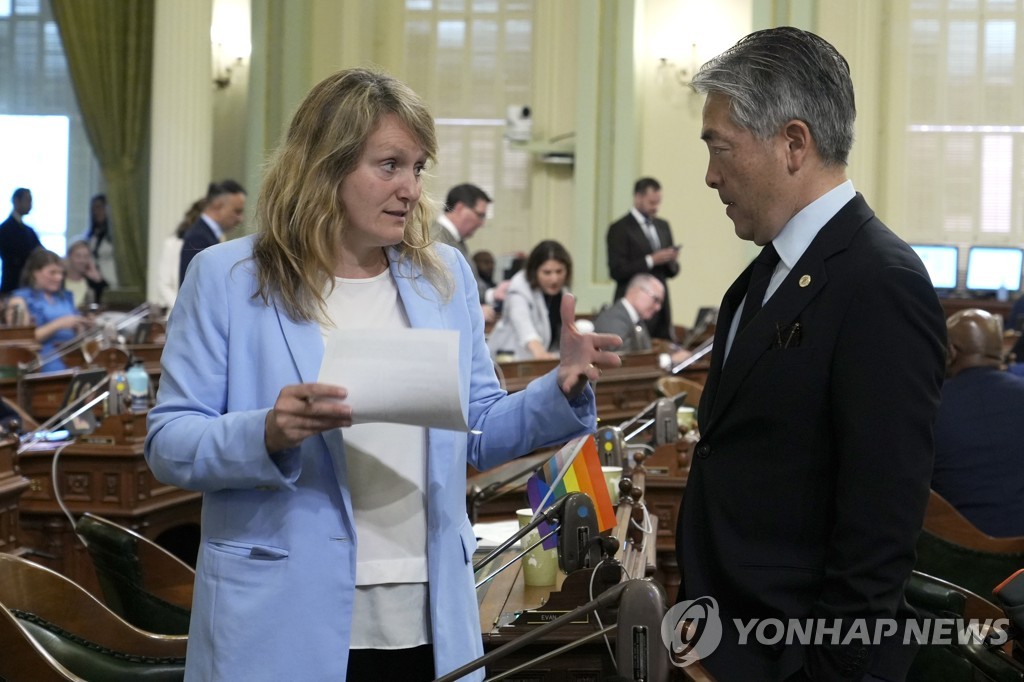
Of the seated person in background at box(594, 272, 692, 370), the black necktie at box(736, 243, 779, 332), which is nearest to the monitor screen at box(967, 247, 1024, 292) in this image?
the seated person in background at box(594, 272, 692, 370)

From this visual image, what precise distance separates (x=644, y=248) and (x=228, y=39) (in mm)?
5980

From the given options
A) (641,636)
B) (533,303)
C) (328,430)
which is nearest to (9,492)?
(328,430)

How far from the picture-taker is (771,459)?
1.57 m

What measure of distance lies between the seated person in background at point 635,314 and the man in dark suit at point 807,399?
5052mm

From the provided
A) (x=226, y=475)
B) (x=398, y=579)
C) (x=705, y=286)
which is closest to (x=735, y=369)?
(x=398, y=579)

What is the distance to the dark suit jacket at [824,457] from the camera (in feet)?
4.85

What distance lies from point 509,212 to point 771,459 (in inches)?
445

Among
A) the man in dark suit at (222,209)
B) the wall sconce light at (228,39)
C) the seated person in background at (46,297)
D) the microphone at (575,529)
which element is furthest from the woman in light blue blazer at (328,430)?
the wall sconce light at (228,39)

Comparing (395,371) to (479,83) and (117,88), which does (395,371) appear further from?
(117,88)

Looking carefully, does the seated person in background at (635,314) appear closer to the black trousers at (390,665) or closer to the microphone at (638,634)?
the black trousers at (390,665)

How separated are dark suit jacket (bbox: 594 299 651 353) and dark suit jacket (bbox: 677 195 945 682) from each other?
5.10 metres

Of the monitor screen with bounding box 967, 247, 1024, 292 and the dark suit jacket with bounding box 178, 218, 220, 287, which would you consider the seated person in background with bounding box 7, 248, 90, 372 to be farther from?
the monitor screen with bounding box 967, 247, 1024, 292

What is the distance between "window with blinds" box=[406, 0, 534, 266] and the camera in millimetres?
12797

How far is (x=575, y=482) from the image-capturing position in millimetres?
2336
